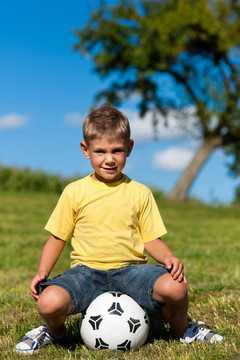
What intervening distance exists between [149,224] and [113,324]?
2.95 ft

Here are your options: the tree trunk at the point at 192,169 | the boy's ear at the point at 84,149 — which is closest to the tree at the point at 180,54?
the tree trunk at the point at 192,169

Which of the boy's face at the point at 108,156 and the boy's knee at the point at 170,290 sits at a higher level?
the boy's face at the point at 108,156

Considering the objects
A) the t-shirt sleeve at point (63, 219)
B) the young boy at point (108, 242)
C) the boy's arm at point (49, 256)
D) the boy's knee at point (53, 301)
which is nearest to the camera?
the boy's knee at point (53, 301)

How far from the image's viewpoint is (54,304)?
3.32 m

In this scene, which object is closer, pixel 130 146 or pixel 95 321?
pixel 95 321

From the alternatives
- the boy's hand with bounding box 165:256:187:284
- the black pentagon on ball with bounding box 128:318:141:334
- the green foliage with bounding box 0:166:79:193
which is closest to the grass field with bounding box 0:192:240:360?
the black pentagon on ball with bounding box 128:318:141:334

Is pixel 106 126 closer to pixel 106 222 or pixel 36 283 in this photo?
pixel 106 222

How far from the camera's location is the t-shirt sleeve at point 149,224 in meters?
3.86

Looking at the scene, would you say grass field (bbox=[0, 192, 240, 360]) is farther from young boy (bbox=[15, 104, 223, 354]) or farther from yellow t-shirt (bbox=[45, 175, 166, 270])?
yellow t-shirt (bbox=[45, 175, 166, 270])

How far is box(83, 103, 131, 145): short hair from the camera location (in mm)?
3701

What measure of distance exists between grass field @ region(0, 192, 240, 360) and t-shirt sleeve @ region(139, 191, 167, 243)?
87 cm

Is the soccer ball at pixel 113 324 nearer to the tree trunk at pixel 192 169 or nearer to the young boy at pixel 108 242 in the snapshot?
the young boy at pixel 108 242

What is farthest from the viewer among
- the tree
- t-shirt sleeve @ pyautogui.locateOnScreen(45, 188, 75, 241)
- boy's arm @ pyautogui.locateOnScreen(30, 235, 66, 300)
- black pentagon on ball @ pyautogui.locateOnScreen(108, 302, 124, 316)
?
the tree

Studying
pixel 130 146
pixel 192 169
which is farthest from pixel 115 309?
pixel 192 169
